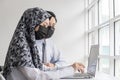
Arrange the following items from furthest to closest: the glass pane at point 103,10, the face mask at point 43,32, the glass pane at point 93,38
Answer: the glass pane at point 93,38 → the glass pane at point 103,10 → the face mask at point 43,32

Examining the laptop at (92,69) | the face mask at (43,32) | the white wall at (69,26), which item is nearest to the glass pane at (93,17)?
the white wall at (69,26)

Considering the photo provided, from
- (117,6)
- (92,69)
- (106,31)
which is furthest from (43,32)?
(106,31)

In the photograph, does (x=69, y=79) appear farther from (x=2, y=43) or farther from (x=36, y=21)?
(x=2, y=43)

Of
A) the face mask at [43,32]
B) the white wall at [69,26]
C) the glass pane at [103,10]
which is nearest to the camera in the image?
the face mask at [43,32]

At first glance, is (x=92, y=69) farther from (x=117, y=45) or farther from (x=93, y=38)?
(x=93, y=38)

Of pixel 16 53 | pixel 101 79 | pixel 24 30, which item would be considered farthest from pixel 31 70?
pixel 101 79

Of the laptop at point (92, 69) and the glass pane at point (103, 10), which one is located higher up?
the glass pane at point (103, 10)

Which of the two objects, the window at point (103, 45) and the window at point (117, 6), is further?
the window at point (103, 45)

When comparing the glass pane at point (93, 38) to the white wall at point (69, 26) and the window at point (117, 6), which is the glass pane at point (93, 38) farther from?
the window at point (117, 6)

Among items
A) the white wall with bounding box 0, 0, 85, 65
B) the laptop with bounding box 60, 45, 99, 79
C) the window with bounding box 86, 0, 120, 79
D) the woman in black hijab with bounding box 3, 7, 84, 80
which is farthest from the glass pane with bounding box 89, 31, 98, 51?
the woman in black hijab with bounding box 3, 7, 84, 80

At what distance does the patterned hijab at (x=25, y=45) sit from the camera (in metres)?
1.66

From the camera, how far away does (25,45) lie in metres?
1.68

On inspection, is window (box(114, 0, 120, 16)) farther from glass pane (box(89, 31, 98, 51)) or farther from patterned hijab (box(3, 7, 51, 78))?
patterned hijab (box(3, 7, 51, 78))

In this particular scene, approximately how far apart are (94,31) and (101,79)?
2.59 meters
